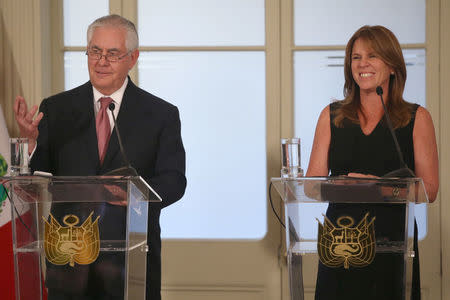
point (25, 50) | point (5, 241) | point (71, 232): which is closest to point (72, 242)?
point (71, 232)

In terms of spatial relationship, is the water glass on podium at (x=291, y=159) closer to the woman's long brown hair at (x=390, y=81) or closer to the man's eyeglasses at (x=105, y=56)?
the woman's long brown hair at (x=390, y=81)

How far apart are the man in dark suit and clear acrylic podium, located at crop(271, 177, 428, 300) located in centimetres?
66

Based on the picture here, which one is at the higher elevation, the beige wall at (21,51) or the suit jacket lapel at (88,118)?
the beige wall at (21,51)

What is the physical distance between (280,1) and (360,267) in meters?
2.34

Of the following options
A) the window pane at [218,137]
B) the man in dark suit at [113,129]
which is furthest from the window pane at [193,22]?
the man in dark suit at [113,129]

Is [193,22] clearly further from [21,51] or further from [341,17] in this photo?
[21,51]

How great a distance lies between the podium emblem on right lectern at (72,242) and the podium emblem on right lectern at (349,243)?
687mm

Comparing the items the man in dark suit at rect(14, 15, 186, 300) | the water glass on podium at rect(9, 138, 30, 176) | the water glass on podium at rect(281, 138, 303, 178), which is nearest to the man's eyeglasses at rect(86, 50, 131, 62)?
the man in dark suit at rect(14, 15, 186, 300)

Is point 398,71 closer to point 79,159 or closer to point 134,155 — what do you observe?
point 134,155

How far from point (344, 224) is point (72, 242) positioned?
0.80 meters

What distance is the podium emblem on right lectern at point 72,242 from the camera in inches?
73.0

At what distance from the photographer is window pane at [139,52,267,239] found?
12.8ft

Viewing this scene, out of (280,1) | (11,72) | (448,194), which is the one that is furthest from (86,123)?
(448,194)

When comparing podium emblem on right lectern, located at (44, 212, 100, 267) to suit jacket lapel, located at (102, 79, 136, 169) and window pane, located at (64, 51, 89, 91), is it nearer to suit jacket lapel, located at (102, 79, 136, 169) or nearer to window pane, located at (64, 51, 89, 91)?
suit jacket lapel, located at (102, 79, 136, 169)
